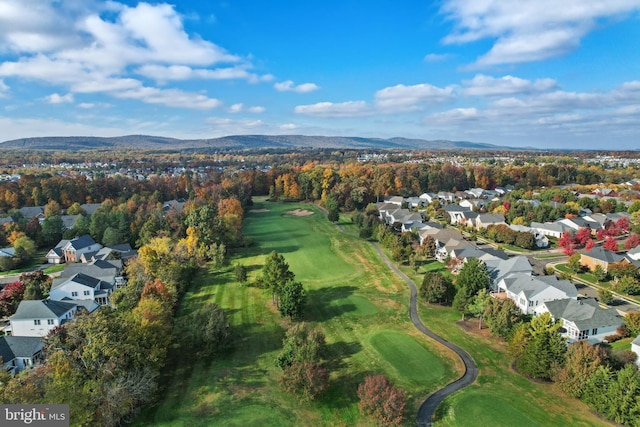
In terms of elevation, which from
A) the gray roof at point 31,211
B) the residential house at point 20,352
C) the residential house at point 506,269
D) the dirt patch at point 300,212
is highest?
the gray roof at point 31,211

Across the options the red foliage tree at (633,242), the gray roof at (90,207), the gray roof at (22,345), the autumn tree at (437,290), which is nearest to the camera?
the gray roof at (22,345)

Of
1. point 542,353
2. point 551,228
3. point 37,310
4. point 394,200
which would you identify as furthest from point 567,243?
point 37,310

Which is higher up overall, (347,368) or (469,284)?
(469,284)

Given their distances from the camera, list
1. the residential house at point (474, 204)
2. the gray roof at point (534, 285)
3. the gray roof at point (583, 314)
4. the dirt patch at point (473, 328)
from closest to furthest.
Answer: the gray roof at point (583, 314), the dirt patch at point (473, 328), the gray roof at point (534, 285), the residential house at point (474, 204)

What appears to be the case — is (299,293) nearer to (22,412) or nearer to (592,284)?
(22,412)

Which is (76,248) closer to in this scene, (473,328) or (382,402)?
(382,402)

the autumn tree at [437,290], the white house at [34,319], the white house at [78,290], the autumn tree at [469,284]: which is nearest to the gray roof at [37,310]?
the white house at [34,319]

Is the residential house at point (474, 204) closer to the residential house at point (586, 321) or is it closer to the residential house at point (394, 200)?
the residential house at point (394, 200)
